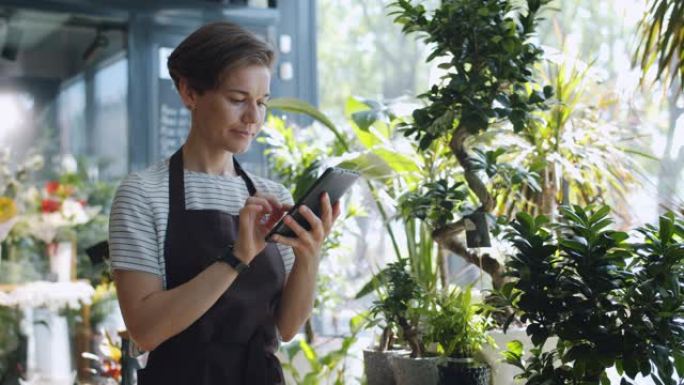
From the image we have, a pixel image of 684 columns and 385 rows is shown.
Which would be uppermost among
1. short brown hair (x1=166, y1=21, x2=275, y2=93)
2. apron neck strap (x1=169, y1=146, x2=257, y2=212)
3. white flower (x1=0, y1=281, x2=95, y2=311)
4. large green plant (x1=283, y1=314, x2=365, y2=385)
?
short brown hair (x1=166, y1=21, x2=275, y2=93)

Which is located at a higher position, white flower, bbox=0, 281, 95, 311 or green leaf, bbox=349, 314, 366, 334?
white flower, bbox=0, 281, 95, 311

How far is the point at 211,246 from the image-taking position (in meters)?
1.88

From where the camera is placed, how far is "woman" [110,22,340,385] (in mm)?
1759

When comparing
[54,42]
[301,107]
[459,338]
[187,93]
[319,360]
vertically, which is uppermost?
[54,42]

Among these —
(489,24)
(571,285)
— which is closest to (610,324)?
(571,285)

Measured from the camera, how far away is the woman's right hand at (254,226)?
175 cm

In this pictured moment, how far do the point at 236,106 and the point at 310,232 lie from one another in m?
0.27

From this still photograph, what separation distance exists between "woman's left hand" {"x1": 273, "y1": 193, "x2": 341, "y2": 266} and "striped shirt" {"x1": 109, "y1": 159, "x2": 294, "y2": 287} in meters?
0.19

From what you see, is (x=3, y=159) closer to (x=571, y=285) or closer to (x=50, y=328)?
(x=50, y=328)

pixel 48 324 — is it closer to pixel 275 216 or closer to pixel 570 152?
pixel 570 152

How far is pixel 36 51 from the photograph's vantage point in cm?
442

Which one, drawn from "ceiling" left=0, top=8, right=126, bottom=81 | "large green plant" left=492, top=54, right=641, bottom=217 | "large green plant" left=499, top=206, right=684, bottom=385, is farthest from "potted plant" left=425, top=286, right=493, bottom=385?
"ceiling" left=0, top=8, right=126, bottom=81

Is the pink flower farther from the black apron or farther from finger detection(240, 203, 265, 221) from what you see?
finger detection(240, 203, 265, 221)

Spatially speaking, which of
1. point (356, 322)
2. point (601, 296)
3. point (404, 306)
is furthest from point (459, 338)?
point (356, 322)
